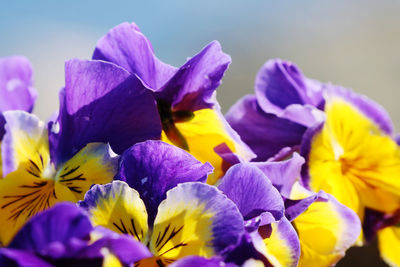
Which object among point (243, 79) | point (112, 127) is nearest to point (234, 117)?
point (112, 127)

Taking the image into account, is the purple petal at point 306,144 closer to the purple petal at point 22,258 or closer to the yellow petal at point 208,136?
the yellow petal at point 208,136

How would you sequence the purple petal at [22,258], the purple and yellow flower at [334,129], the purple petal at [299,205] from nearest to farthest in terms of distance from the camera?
the purple petal at [22,258], the purple petal at [299,205], the purple and yellow flower at [334,129]

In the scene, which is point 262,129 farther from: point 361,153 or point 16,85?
point 16,85

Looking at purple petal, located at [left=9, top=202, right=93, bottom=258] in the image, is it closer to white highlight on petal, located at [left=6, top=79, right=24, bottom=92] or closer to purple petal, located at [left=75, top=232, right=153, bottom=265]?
purple petal, located at [left=75, top=232, right=153, bottom=265]

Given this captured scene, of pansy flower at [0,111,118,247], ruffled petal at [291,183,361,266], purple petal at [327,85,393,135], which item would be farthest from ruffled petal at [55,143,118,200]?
purple petal at [327,85,393,135]

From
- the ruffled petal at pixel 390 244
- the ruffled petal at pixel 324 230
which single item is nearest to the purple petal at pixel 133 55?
the ruffled petal at pixel 324 230

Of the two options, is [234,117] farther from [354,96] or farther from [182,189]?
[182,189]
